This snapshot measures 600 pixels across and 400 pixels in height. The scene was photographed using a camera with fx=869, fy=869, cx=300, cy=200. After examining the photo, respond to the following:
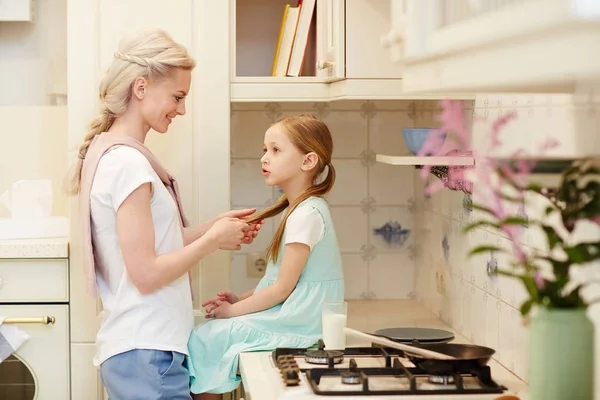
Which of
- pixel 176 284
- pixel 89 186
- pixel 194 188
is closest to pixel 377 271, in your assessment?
pixel 194 188

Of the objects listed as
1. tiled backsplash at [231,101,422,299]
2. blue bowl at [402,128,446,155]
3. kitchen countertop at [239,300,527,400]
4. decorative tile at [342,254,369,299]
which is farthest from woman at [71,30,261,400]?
decorative tile at [342,254,369,299]

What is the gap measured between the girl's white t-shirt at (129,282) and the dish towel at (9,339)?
39 cm

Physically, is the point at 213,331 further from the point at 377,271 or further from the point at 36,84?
the point at 36,84

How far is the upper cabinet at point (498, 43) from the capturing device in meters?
0.72

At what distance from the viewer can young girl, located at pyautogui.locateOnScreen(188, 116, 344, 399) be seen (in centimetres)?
206

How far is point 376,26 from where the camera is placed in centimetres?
225

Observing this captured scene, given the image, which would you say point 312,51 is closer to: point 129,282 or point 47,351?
point 129,282

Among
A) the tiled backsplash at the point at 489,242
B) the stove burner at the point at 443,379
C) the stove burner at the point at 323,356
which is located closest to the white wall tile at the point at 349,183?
the tiled backsplash at the point at 489,242

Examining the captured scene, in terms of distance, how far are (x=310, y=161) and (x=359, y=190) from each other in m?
0.73

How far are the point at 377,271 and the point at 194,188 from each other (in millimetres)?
799

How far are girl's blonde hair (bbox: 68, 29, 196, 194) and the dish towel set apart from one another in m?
0.68

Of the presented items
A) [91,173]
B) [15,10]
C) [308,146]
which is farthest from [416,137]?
[15,10]

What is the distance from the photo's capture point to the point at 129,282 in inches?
80.4

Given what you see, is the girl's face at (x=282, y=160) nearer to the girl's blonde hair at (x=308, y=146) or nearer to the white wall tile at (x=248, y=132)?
the girl's blonde hair at (x=308, y=146)
